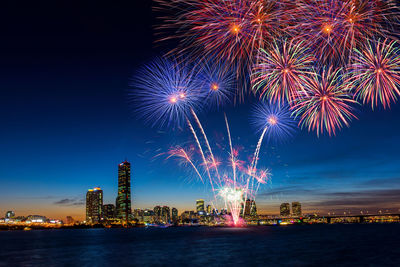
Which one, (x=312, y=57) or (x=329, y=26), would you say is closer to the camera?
(x=329, y=26)

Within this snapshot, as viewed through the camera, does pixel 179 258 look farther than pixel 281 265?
Yes

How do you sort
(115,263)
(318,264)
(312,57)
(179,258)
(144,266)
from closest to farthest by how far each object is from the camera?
Result: (312,57) → (318,264) → (144,266) → (115,263) → (179,258)

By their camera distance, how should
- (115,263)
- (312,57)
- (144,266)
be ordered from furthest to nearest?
(115,263)
(144,266)
(312,57)

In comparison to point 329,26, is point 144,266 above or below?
below

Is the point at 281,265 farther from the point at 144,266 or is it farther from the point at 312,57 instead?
the point at 312,57

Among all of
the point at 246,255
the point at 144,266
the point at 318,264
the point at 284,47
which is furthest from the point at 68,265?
the point at 284,47

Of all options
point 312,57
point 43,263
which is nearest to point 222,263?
point 43,263

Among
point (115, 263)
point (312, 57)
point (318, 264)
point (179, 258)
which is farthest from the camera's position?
point (179, 258)

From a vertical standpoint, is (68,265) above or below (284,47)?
below

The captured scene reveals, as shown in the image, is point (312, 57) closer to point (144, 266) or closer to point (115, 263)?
point (144, 266)
